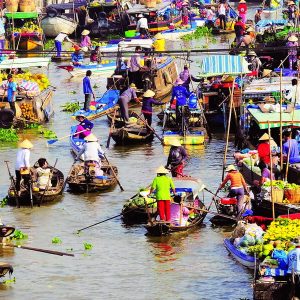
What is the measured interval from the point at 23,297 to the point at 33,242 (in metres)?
3.43

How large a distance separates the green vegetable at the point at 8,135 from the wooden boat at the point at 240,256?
534 inches

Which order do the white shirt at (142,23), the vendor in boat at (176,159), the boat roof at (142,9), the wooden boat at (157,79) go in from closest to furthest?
the vendor in boat at (176,159) < the wooden boat at (157,79) < the white shirt at (142,23) < the boat roof at (142,9)

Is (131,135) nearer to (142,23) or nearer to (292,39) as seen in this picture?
(292,39)

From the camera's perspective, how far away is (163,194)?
23969mm

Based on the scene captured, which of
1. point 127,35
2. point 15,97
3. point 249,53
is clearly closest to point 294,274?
point 15,97

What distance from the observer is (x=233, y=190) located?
81.6 feet

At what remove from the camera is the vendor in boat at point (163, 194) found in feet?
78.6

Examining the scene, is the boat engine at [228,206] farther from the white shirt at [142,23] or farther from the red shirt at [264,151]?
the white shirt at [142,23]

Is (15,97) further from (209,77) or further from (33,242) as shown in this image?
(33,242)

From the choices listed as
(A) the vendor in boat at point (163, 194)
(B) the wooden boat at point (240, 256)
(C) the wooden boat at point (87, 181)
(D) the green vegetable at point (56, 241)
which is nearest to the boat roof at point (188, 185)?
(A) the vendor in boat at point (163, 194)

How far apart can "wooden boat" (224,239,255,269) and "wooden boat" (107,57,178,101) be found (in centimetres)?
1768

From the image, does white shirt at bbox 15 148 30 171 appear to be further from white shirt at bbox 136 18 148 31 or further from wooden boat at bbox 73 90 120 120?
white shirt at bbox 136 18 148 31

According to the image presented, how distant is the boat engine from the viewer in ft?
82.2

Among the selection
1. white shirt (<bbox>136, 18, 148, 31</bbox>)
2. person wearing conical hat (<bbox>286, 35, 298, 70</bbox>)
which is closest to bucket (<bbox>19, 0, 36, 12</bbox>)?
white shirt (<bbox>136, 18, 148, 31</bbox>)
